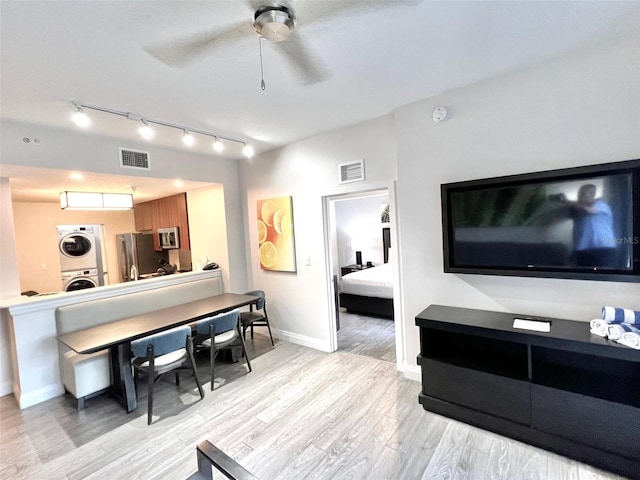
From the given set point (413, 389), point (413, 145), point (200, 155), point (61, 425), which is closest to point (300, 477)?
point (413, 389)

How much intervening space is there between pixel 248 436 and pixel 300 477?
610mm

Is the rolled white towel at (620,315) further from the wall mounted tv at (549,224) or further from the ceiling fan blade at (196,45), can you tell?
the ceiling fan blade at (196,45)

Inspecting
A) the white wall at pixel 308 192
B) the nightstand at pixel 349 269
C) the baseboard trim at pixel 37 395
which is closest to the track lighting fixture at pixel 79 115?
the white wall at pixel 308 192

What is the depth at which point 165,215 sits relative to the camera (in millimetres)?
5555

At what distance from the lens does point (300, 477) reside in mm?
1952

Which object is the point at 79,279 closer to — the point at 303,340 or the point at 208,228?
the point at 208,228

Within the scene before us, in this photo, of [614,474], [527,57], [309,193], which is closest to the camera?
[614,474]

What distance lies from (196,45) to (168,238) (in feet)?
14.9

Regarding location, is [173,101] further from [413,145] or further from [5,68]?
[413,145]

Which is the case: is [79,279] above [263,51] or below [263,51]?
below

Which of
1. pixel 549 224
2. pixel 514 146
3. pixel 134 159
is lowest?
pixel 549 224

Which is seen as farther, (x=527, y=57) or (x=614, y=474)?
(x=527, y=57)

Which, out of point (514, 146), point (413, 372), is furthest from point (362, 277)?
point (514, 146)

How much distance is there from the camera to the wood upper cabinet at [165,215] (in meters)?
5.16
